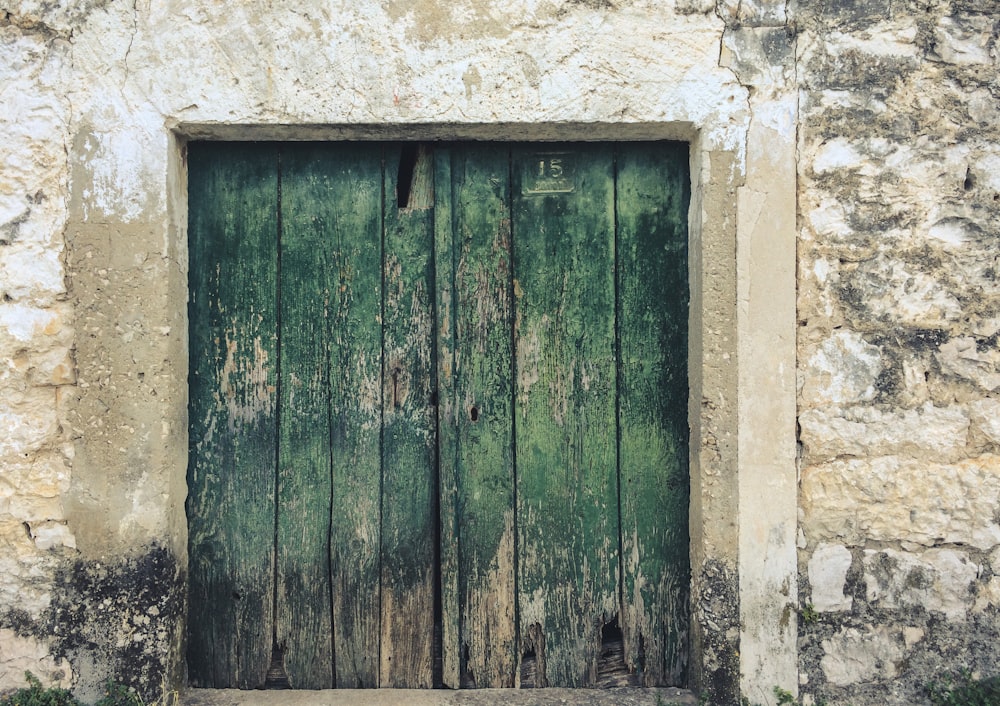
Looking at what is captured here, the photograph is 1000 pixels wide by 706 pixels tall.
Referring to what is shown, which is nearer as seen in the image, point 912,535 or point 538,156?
point 912,535

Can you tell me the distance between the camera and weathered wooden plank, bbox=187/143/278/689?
2.12 meters

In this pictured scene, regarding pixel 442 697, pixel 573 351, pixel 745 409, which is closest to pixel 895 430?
pixel 745 409

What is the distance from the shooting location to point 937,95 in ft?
6.46

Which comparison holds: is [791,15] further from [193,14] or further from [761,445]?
[193,14]

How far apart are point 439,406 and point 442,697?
814mm

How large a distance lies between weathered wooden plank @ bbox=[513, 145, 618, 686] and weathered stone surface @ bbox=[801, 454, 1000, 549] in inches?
23.8

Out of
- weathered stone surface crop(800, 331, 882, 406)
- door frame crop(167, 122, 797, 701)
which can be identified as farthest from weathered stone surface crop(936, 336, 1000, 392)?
door frame crop(167, 122, 797, 701)

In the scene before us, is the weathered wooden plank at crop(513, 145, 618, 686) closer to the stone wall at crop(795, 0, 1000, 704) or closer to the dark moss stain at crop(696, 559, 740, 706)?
the dark moss stain at crop(696, 559, 740, 706)

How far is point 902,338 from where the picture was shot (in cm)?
197

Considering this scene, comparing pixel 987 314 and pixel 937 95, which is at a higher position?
pixel 937 95

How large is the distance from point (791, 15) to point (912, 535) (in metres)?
1.42

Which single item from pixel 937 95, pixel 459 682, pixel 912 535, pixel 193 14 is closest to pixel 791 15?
pixel 937 95

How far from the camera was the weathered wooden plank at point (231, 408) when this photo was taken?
2125 millimetres

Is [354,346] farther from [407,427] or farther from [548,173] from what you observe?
[548,173]
